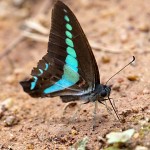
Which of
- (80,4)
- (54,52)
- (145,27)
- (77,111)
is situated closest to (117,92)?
(77,111)

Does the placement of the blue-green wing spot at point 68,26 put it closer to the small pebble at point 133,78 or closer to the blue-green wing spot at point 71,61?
the blue-green wing spot at point 71,61

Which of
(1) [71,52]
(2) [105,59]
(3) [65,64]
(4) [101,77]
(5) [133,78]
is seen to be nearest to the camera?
(1) [71,52]

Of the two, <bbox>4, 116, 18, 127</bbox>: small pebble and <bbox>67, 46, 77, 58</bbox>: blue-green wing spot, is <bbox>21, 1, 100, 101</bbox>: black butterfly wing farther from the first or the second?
<bbox>4, 116, 18, 127</bbox>: small pebble

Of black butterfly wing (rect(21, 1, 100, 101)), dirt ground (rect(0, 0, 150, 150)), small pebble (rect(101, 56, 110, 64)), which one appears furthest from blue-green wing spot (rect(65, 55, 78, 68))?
small pebble (rect(101, 56, 110, 64))

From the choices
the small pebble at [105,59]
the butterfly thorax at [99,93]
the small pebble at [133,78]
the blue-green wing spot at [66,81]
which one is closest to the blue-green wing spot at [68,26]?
Result: the blue-green wing spot at [66,81]

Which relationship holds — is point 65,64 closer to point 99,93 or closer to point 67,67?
point 67,67

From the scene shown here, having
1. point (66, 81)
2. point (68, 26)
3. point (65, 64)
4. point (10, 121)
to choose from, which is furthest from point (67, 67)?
point (10, 121)
